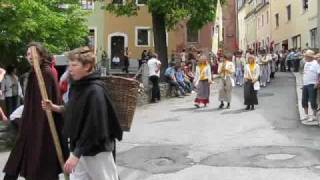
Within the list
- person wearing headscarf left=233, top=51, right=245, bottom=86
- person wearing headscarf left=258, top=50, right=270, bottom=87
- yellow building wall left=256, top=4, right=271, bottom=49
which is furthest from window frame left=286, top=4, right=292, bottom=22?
person wearing headscarf left=233, top=51, right=245, bottom=86

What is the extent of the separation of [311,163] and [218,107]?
31.5ft

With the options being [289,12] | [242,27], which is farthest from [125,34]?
[242,27]

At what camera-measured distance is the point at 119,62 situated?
46531 mm

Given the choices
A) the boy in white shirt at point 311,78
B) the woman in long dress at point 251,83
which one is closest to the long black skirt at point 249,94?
the woman in long dress at point 251,83

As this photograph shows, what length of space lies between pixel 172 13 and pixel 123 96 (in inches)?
922

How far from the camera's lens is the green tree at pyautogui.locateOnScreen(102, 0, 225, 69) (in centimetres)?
2869

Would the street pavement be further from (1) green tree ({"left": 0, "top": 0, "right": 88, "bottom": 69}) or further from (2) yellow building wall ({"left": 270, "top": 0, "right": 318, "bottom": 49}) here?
(2) yellow building wall ({"left": 270, "top": 0, "right": 318, "bottom": 49})

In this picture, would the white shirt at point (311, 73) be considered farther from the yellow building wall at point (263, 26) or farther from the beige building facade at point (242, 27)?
the beige building facade at point (242, 27)

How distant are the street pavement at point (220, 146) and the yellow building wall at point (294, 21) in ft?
80.5

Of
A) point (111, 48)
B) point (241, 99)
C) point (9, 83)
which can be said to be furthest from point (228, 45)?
point (9, 83)

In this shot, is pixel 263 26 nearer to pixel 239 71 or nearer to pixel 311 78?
pixel 239 71

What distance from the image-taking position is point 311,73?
14.3 metres

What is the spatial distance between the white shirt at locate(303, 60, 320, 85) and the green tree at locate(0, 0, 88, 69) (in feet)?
29.8

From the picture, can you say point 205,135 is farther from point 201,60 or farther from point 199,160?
point 201,60
